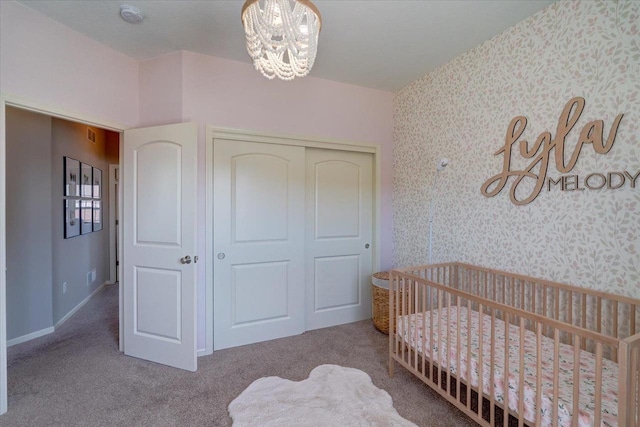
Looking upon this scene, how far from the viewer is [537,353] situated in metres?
1.12

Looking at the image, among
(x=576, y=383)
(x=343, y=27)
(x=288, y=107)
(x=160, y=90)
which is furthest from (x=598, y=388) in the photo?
(x=160, y=90)

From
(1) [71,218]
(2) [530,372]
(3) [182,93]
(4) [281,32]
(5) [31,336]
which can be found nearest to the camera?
(4) [281,32]

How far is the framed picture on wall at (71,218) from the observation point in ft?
9.76

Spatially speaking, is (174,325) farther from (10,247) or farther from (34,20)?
(34,20)

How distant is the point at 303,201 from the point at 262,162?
532 millimetres

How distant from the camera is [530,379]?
4.12 feet

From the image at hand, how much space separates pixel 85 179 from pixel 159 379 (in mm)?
2815

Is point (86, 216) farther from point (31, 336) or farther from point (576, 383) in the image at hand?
point (576, 383)

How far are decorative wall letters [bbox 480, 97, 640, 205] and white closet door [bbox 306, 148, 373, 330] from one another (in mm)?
1286

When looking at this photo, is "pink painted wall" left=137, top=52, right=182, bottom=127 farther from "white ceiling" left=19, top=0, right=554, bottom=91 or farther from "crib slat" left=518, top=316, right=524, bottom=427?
"crib slat" left=518, top=316, right=524, bottom=427

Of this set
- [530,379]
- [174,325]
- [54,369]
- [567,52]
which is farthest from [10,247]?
[567,52]

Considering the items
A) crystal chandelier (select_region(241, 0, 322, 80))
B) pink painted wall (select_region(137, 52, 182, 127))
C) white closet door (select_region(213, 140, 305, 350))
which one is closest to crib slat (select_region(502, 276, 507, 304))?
white closet door (select_region(213, 140, 305, 350))

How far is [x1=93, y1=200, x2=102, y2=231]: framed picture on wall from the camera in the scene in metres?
3.72

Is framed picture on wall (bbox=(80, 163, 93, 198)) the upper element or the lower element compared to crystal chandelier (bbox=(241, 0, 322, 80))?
lower
